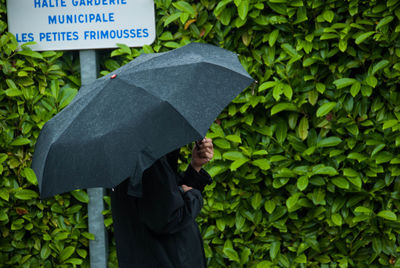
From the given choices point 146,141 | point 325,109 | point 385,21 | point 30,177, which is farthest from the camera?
point 30,177

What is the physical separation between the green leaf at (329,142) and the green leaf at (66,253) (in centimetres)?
190

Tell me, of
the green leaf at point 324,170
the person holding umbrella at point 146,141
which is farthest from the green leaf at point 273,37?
the person holding umbrella at point 146,141

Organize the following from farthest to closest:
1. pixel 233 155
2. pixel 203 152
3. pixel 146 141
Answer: pixel 233 155 → pixel 203 152 → pixel 146 141

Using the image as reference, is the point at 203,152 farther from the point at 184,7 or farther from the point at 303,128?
the point at 184,7

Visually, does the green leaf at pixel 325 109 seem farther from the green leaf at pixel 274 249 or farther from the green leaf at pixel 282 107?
the green leaf at pixel 274 249

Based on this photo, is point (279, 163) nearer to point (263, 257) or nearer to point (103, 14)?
point (263, 257)

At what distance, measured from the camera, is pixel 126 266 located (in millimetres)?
1916

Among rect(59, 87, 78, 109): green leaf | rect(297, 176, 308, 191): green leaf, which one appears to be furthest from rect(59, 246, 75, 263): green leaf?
rect(297, 176, 308, 191): green leaf

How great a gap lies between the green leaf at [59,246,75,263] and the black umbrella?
5.75 ft

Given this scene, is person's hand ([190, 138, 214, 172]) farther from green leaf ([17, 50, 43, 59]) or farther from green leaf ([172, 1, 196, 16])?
green leaf ([17, 50, 43, 59])

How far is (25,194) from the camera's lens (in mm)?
3332

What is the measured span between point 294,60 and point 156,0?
1040mm

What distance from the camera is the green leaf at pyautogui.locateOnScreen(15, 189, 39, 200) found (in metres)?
3.31

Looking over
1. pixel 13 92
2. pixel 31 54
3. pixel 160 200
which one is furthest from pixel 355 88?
pixel 13 92
